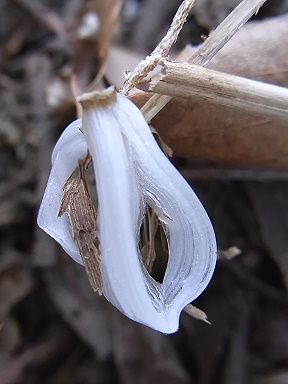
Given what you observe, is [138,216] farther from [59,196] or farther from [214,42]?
[214,42]

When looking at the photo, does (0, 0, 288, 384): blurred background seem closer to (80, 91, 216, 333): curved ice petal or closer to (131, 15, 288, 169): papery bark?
(131, 15, 288, 169): papery bark

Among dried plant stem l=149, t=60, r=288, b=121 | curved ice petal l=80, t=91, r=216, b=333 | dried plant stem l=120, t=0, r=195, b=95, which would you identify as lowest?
curved ice petal l=80, t=91, r=216, b=333

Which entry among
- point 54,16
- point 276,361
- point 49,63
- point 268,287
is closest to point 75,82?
point 49,63

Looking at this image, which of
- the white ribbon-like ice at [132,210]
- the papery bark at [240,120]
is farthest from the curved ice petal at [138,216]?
the papery bark at [240,120]

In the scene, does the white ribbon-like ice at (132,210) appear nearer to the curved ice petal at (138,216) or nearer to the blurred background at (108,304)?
the curved ice petal at (138,216)

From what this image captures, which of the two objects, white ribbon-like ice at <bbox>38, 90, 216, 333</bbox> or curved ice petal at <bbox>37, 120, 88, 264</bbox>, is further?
curved ice petal at <bbox>37, 120, 88, 264</bbox>

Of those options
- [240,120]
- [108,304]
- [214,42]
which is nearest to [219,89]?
[214,42]

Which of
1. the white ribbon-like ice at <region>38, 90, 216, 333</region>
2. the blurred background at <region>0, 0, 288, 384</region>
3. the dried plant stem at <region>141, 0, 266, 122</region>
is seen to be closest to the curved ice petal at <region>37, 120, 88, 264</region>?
the white ribbon-like ice at <region>38, 90, 216, 333</region>
